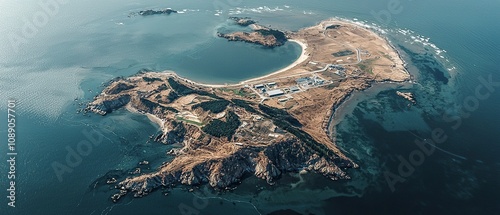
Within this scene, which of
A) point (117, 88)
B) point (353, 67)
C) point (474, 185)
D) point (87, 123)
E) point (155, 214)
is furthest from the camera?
point (353, 67)

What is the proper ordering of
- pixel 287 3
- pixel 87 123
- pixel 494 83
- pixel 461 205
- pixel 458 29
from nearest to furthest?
1. pixel 461 205
2. pixel 87 123
3. pixel 494 83
4. pixel 458 29
5. pixel 287 3

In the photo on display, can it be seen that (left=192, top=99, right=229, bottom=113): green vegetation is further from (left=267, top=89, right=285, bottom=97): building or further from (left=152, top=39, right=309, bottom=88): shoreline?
(left=267, top=89, right=285, bottom=97): building

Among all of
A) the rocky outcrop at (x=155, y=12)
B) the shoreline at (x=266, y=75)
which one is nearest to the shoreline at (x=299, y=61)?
the shoreline at (x=266, y=75)

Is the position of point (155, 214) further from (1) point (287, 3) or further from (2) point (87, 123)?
(1) point (287, 3)

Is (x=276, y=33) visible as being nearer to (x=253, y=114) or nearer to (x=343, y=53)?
(x=343, y=53)

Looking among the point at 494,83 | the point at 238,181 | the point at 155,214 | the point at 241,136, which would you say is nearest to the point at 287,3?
the point at 494,83

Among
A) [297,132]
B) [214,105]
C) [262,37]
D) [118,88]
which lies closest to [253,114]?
[214,105]

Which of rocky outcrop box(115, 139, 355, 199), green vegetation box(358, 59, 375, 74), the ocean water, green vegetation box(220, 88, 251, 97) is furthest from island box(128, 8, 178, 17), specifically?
rocky outcrop box(115, 139, 355, 199)

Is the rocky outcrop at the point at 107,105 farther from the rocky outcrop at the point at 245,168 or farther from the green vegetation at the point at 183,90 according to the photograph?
the rocky outcrop at the point at 245,168
